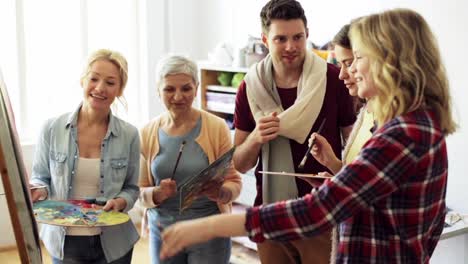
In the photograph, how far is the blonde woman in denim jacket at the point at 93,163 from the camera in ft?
6.59

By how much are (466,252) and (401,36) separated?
197cm

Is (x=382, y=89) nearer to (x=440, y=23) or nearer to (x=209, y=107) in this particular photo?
(x=440, y=23)

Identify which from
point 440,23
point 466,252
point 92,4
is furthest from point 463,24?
point 92,4

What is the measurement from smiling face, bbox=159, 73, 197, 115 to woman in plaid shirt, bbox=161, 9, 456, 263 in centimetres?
90

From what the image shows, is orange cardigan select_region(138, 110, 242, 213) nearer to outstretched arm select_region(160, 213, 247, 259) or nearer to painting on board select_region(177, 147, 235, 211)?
painting on board select_region(177, 147, 235, 211)

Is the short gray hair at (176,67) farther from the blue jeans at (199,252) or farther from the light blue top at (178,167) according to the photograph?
the blue jeans at (199,252)

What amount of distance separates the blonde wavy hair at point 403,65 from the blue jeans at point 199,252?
1.00 metres

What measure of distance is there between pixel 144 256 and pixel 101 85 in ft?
6.79

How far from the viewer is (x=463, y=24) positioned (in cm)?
287

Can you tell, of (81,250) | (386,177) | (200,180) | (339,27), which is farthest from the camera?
(339,27)

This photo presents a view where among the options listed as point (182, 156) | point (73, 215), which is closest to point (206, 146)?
point (182, 156)

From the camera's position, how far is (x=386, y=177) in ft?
3.91

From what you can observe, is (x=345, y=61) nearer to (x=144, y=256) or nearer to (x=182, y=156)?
(x=182, y=156)

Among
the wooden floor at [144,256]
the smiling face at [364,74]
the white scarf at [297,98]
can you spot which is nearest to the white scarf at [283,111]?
the white scarf at [297,98]
